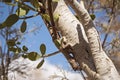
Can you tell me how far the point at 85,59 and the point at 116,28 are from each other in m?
2.73

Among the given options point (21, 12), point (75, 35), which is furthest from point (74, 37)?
point (21, 12)

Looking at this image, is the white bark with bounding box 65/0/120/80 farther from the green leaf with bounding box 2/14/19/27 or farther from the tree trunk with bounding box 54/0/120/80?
the green leaf with bounding box 2/14/19/27

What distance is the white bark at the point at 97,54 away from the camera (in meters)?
0.47

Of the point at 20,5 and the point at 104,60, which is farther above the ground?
the point at 20,5

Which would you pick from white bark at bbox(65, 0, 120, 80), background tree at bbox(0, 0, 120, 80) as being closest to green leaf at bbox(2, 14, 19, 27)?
background tree at bbox(0, 0, 120, 80)

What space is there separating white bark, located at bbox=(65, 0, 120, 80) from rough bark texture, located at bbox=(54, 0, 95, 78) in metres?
0.01

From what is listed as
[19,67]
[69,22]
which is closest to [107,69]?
[69,22]

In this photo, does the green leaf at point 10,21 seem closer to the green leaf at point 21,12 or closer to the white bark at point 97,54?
the green leaf at point 21,12

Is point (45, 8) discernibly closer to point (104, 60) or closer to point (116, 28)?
point (104, 60)

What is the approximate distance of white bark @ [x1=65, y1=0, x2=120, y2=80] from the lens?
466 mm

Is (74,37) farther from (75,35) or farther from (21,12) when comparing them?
(21,12)

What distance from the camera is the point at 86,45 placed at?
50cm

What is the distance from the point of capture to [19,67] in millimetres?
3982

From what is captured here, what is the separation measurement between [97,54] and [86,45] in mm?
33
